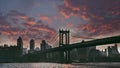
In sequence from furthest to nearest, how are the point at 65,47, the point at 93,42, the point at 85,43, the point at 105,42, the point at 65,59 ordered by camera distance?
the point at 65,59, the point at 65,47, the point at 85,43, the point at 93,42, the point at 105,42

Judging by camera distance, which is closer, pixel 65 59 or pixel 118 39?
pixel 118 39

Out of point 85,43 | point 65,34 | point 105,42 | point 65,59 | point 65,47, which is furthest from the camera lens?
point 65,34

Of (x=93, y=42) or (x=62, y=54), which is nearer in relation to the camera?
(x=93, y=42)

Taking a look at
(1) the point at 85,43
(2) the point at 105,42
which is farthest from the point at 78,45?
(2) the point at 105,42

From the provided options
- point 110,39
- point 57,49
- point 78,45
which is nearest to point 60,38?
point 57,49

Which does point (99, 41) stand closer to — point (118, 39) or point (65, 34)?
point (118, 39)

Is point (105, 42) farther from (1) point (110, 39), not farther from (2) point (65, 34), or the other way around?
(2) point (65, 34)

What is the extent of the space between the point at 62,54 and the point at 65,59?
3.16 meters

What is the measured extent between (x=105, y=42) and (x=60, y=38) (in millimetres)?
79054

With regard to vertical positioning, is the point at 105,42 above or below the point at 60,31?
below

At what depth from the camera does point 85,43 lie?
135 meters

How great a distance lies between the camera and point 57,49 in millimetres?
165500

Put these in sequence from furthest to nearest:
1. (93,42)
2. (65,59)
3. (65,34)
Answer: (65,34) → (65,59) → (93,42)

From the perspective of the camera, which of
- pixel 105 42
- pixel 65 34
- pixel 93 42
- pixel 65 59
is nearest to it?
pixel 105 42
